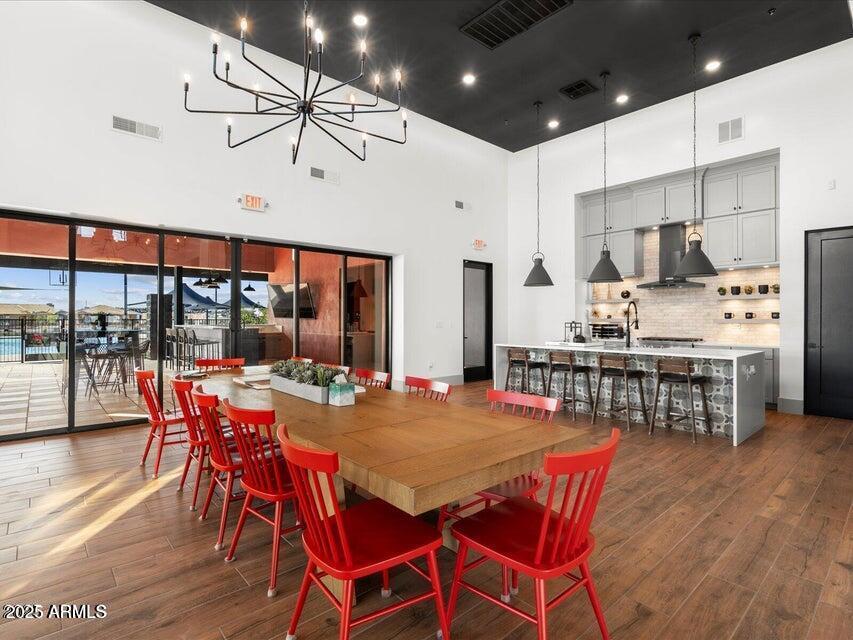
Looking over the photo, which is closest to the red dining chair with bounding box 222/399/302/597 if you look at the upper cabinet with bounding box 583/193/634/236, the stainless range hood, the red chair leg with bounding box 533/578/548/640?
the red chair leg with bounding box 533/578/548/640

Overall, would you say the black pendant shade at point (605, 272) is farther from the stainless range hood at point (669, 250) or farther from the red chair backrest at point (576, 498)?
the red chair backrest at point (576, 498)

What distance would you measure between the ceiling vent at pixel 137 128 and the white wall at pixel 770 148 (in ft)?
22.4

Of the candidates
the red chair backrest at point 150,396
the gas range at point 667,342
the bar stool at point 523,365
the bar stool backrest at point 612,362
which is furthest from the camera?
the gas range at point 667,342

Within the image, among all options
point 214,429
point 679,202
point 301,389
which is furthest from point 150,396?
point 679,202

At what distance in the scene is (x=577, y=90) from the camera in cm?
657

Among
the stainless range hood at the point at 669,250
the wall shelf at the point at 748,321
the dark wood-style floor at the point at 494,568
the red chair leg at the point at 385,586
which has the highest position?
the stainless range hood at the point at 669,250

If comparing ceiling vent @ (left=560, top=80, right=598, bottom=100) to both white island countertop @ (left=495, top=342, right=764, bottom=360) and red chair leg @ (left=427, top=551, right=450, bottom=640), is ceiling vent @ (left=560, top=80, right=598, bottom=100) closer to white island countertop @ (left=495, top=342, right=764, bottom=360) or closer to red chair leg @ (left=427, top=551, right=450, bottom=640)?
white island countertop @ (left=495, top=342, right=764, bottom=360)

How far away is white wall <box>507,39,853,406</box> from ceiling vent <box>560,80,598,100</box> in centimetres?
166

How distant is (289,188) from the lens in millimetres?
6449

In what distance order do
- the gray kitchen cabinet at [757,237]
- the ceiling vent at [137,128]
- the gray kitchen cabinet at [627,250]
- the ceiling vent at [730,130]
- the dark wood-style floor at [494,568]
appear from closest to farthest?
the dark wood-style floor at [494,568], the ceiling vent at [137,128], the gray kitchen cabinet at [757,237], the ceiling vent at [730,130], the gray kitchen cabinet at [627,250]

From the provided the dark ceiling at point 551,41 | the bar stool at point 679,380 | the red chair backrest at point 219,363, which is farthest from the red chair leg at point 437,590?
the dark ceiling at point 551,41

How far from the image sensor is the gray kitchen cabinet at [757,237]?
6.47 meters

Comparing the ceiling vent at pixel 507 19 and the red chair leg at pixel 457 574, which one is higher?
the ceiling vent at pixel 507 19

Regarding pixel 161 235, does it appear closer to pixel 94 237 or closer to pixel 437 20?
pixel 94 237
